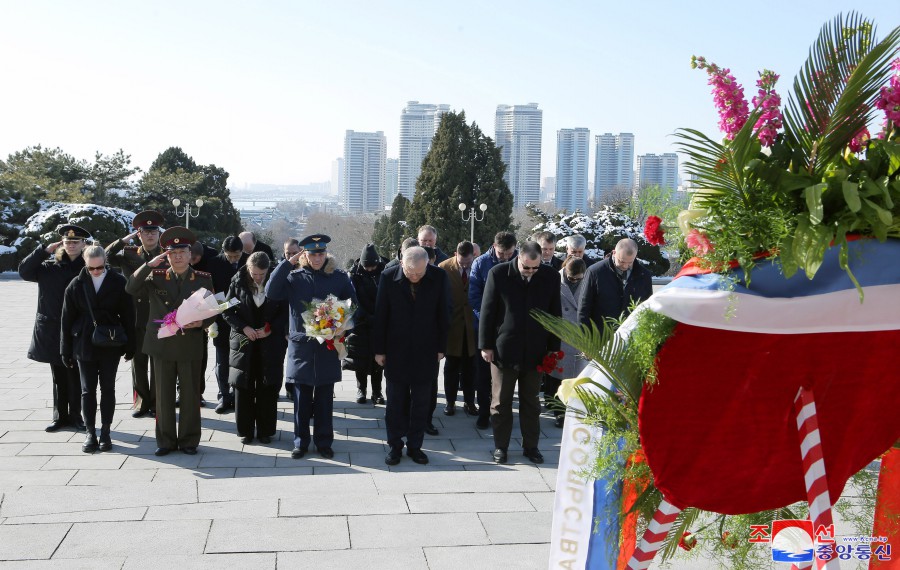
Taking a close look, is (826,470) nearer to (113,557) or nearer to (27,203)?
(113,557)

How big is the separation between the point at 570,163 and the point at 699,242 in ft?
463

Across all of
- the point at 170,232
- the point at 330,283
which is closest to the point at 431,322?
the point at 330,283

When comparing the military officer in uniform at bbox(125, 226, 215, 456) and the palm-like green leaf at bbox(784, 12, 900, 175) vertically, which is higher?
the palm-like green leaf at bbox(784, 12, 900, 175)

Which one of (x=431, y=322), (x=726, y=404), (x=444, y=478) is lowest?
(x=444, y=478)

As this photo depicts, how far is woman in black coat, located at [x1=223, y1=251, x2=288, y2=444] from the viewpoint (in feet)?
22.5

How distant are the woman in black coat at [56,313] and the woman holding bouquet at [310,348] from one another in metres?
2.03

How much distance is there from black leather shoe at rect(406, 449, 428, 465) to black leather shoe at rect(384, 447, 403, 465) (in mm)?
112

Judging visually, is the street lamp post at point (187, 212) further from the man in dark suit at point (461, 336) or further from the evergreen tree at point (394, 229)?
the man in dark suit at point (461, 336)

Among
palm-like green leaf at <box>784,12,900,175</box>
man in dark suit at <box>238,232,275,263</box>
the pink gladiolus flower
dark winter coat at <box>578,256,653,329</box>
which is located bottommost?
dark winter coat at <box>578,256,653,329</box>

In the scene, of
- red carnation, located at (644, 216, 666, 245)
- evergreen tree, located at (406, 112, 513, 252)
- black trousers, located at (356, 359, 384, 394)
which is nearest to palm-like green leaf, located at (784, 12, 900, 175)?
red carnation, located at (644, 216, 666, 245)

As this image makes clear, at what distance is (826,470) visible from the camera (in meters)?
2.75

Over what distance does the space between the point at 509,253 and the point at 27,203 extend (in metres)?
25.4

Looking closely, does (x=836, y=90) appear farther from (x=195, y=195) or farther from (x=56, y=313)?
(x=195, y=195)

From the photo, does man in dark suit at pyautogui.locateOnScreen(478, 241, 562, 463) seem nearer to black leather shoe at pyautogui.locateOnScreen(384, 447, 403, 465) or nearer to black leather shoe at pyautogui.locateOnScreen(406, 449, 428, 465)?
black leather shoe at pyautogui.locateOnScreen(406, 449, 428, 465)
